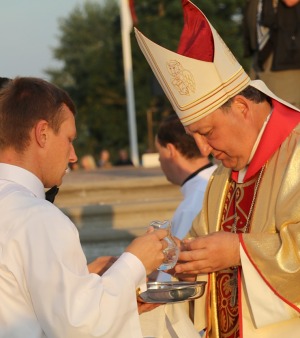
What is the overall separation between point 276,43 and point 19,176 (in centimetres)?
547

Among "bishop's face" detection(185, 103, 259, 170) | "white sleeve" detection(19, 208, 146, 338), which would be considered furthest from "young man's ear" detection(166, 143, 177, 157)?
"white sleeve" detection(19, 208, 146, 338)

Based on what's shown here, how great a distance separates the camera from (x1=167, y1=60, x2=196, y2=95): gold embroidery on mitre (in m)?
4.38

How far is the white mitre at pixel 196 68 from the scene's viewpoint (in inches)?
169

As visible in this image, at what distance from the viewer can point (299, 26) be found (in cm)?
837

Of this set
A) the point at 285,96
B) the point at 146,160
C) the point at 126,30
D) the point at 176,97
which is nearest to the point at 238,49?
the point at 126,30

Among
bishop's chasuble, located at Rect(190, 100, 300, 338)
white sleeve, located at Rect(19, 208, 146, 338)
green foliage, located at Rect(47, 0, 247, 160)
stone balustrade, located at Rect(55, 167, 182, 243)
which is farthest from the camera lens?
green foliage, located at Rect(47, 0, 247, 160)

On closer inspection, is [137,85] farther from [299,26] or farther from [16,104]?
[16,104]

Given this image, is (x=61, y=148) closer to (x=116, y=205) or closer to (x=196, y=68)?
(x=196, y=68)

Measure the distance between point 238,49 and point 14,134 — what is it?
28.8 m

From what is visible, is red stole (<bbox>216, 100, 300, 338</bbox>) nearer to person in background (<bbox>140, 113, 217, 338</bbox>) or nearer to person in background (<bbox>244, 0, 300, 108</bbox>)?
person in background (<bbox>140, 113, 217, 338</bbox>)

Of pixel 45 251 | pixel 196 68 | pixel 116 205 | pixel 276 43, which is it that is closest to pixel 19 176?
pixel 45 251

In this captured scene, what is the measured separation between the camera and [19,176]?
329 centimetres

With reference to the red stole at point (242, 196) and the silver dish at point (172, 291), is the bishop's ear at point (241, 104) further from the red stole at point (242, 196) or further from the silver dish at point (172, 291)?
the silver dish at point (172, 291)

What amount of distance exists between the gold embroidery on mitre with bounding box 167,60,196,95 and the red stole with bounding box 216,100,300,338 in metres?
0.37
